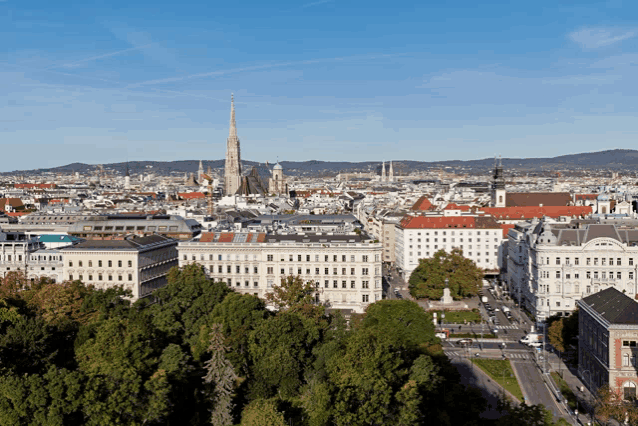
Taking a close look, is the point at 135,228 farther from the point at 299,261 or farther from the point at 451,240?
the point at 451,240

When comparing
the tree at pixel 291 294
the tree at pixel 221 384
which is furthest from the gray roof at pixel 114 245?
the tree at pixel 221 384

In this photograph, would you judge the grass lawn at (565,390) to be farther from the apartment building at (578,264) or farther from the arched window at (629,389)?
the apartment building at (578,264)

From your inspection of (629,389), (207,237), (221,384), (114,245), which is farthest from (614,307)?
(114,245)

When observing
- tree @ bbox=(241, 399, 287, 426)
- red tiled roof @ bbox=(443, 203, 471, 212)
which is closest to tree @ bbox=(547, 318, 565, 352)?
tree @ bbox=(241, 399, 287, 426)

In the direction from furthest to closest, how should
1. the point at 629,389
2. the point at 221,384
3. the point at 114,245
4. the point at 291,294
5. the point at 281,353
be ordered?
the point at 114,245 < the point at 291,294 < the point at 281,353 < the point at 629,389 < the point at 221,384

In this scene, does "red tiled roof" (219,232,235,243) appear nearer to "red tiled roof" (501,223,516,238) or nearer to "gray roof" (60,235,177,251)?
"gray roof" (60,235,177,251)
